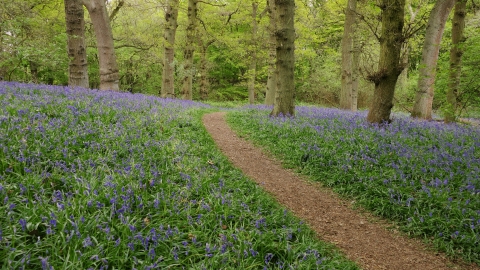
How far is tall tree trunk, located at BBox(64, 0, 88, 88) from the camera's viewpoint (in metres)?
10.8

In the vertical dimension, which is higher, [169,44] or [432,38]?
[169,44]

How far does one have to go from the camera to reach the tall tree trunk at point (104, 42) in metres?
11.8

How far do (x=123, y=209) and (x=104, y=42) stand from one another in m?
11.1

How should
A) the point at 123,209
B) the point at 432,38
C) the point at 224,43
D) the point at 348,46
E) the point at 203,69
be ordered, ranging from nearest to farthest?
the point at 123,209 → the point at 432,38 → the point at 348,46 → the point at 224,43 → the point at 203,69

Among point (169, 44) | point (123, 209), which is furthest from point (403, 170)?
point (169, 44)

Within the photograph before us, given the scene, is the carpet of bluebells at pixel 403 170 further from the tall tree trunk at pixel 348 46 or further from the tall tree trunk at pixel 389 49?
the tall tree trunk at pixel 348 46

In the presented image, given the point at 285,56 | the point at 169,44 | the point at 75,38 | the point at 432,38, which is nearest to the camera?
the point at 75,38

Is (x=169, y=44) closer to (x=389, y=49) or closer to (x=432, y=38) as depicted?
(x=389, y=49)

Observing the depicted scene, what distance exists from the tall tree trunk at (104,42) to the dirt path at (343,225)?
8247 millimetres

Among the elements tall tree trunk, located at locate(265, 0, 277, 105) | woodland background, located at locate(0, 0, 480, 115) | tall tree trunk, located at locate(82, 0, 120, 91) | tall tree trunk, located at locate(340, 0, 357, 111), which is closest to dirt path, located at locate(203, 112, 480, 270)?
woodland background, located at locate(0, 0, 480, 115)

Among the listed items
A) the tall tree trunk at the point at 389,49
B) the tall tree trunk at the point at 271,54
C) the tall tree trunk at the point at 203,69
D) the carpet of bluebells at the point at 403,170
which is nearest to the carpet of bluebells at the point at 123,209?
the carpet of bluebells at the point at 403,170

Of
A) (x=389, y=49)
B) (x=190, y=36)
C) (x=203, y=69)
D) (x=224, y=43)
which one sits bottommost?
(x=389, y=49)

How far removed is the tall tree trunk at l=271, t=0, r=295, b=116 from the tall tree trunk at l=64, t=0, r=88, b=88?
7.85m

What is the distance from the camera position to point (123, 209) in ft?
11.0
